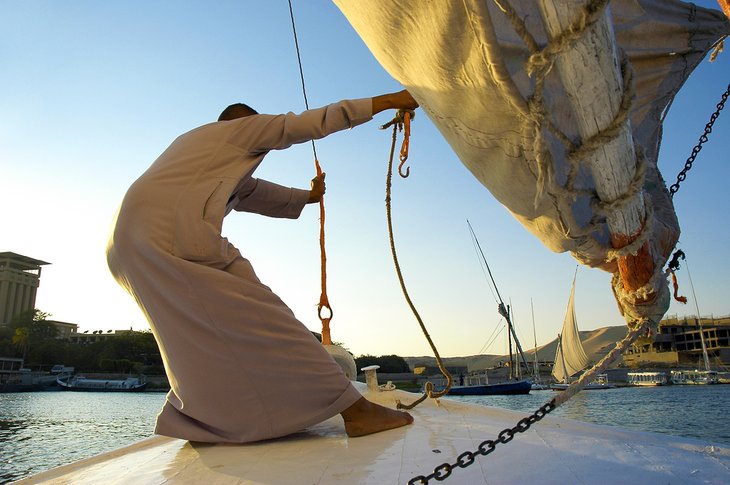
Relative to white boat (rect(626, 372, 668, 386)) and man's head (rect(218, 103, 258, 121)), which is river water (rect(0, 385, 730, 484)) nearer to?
man's head (rect(218, 103, 258, 121))

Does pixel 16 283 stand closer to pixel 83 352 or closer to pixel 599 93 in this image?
pixel 83 352

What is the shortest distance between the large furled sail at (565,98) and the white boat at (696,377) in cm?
4254

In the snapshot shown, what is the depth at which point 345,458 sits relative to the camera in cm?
144

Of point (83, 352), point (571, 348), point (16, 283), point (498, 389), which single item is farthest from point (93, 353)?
point (571, 348)

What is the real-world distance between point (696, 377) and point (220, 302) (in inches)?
1767

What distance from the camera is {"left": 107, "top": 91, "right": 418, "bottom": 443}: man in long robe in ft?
5.42

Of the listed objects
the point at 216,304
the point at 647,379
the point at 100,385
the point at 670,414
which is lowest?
the point at 670,414

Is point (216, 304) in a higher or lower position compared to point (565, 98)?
lower

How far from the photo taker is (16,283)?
68250 mm

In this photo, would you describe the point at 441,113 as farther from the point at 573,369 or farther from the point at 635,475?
the point at 573,369

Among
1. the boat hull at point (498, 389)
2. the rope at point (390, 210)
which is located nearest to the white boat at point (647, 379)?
the boat hull at point (498, 389)

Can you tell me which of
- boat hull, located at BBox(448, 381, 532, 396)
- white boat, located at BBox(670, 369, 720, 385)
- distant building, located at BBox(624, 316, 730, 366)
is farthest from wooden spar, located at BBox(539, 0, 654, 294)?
distant building, located at BBox(624, 316, 730, 366)

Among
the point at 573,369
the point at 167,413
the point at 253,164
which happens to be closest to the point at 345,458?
the point at 167,413

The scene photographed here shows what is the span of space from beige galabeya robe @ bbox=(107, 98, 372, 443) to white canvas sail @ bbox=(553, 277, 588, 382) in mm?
26500
